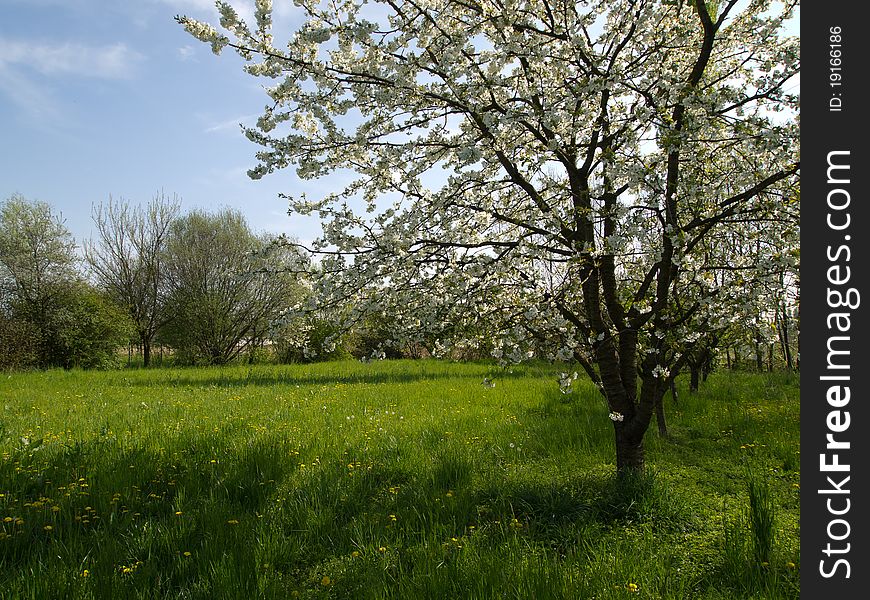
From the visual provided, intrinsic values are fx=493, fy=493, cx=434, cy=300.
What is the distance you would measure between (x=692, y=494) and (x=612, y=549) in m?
1.58

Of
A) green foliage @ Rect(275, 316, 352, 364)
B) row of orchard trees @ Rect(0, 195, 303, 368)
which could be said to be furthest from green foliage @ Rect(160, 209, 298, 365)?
green foliage @ Rect(275, 316, 352, 364)

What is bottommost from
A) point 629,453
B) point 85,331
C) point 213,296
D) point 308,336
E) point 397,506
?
point 397,506

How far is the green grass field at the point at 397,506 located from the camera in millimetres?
2961

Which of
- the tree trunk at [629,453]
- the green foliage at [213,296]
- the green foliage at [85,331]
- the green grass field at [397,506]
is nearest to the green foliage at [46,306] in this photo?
the green foliage at [85,331]

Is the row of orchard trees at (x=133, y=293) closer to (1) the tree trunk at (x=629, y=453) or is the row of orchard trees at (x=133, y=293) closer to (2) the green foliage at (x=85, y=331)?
(2) the green foliage at (x=85, y=331)

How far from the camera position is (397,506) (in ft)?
13.6

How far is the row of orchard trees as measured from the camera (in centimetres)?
1842

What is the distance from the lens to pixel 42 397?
10.2 m

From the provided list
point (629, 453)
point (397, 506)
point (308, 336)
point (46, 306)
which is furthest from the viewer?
point (46, 306)

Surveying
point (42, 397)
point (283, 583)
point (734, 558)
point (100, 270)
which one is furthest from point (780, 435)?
point (100, 270)

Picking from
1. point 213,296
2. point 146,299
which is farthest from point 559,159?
point 146,299

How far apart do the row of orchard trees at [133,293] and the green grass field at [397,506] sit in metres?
12.4

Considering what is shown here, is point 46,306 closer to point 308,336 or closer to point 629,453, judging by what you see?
point 308,336

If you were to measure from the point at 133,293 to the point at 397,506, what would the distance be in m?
25.3
